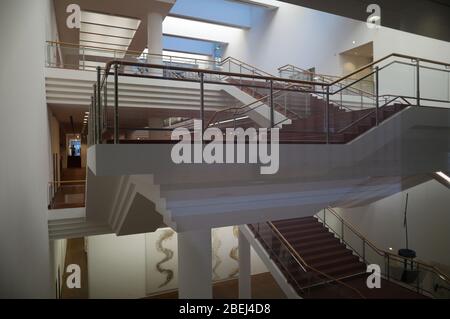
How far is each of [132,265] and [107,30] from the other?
671 cm

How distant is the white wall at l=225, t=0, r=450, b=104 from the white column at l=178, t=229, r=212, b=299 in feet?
8.76

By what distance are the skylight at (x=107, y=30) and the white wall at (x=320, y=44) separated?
3.16 m

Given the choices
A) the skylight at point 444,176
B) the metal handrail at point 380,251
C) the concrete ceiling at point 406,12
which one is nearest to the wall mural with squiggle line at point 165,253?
the metal handrail at point 380,251

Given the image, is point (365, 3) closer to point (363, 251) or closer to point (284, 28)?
point (284, 28)

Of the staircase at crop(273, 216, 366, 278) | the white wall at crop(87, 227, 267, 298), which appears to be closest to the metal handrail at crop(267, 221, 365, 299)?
the staircase at crop(273, 216, 366, 278)

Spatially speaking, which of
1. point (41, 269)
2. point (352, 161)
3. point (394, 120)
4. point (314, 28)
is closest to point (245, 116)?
point (352, 161)

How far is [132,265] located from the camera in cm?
743

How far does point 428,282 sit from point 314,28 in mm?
4560

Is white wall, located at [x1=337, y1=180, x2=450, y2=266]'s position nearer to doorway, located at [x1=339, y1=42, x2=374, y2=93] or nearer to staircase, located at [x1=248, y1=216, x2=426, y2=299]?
staircase, located at [x1=248, y1=216, x2=426, y2=299]

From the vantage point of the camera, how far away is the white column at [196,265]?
133 inches

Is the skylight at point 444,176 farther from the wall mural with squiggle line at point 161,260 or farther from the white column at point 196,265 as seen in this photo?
the wall mural with squiggle line at point 161,260

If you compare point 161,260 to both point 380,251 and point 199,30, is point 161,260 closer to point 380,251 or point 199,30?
point 380,251

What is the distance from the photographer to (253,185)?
290cm

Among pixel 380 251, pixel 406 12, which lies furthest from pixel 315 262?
pixel 406 12
